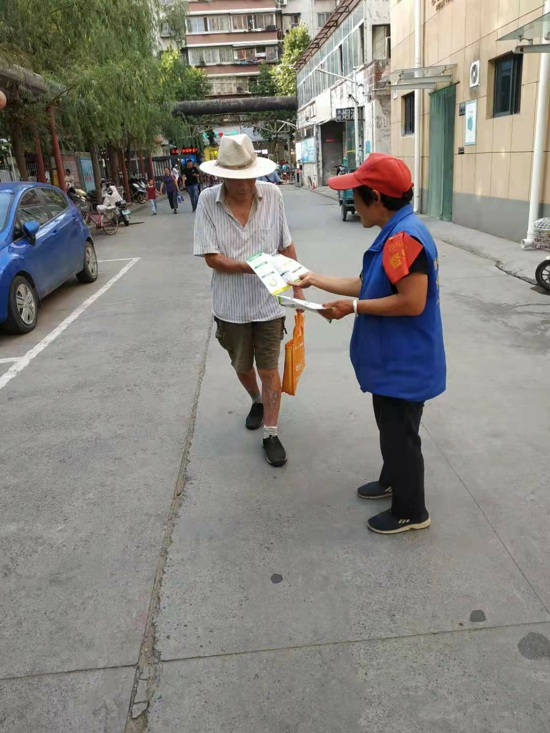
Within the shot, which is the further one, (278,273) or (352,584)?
(278,273)

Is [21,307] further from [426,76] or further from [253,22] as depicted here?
[253,22]

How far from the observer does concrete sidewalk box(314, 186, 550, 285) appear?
8867 mm

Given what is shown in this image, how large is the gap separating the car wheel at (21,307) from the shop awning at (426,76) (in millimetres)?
9947

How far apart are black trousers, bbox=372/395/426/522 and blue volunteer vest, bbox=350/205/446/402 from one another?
10 cm

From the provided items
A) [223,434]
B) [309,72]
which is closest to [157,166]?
[309,72]

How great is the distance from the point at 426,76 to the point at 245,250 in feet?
40.0

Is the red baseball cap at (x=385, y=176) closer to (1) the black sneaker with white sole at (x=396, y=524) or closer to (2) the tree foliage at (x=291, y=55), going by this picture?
(1) the black sneaker with white sole at (x=396, y=524)

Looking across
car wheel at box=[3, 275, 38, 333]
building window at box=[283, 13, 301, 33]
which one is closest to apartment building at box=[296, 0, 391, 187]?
car wheel at box=[3, 275, 38, 333]

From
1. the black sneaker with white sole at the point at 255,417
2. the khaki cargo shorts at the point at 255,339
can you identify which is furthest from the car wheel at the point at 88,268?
the khaki cargo shorts at the point at 255,339

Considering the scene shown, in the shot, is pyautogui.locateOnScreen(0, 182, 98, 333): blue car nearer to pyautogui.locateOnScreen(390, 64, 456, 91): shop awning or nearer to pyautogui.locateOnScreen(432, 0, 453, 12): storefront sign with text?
pyautogui.locateOnScreen(390, 64, 456, 91): shop awning

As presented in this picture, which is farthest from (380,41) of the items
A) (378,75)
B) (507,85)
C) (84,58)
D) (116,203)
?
(507,85)

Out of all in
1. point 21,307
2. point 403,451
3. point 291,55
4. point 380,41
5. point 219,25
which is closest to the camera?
point 403,451

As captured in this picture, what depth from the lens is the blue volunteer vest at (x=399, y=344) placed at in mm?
2545

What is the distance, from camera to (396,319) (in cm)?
258
